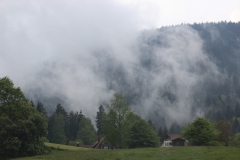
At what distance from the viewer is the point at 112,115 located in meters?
81.4

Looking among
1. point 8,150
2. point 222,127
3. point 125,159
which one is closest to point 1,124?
point 8,150

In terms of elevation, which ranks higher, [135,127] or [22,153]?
[135,127]

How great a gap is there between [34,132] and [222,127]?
60.7 metres

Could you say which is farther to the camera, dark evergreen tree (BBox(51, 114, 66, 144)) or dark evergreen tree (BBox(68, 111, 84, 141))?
dark evergreen tree (BBox(68, 111, 84, 141))

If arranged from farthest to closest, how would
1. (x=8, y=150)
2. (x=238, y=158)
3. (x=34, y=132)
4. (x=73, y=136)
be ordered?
(x=73, y=136) → (x=34, y=132) → (x=8, y=150) → (x=238, y=158)

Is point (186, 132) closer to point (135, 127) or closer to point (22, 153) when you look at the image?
point (135, 127)

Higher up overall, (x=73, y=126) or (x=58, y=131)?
(x=73, y=126)

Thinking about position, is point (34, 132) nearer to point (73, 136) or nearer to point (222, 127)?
point (222, 127)

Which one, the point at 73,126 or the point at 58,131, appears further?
the point at 73,126

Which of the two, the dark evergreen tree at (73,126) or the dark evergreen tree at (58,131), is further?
the dark evergreen tree at (73,126)

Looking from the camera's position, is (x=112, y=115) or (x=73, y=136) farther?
(x=73, y=136)

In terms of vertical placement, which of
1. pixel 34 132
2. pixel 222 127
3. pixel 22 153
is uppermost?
pixel 222 127

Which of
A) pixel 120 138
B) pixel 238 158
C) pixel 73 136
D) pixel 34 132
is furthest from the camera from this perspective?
pixel 73 136

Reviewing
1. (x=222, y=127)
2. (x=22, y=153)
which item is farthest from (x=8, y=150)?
(x=222, y=127)
